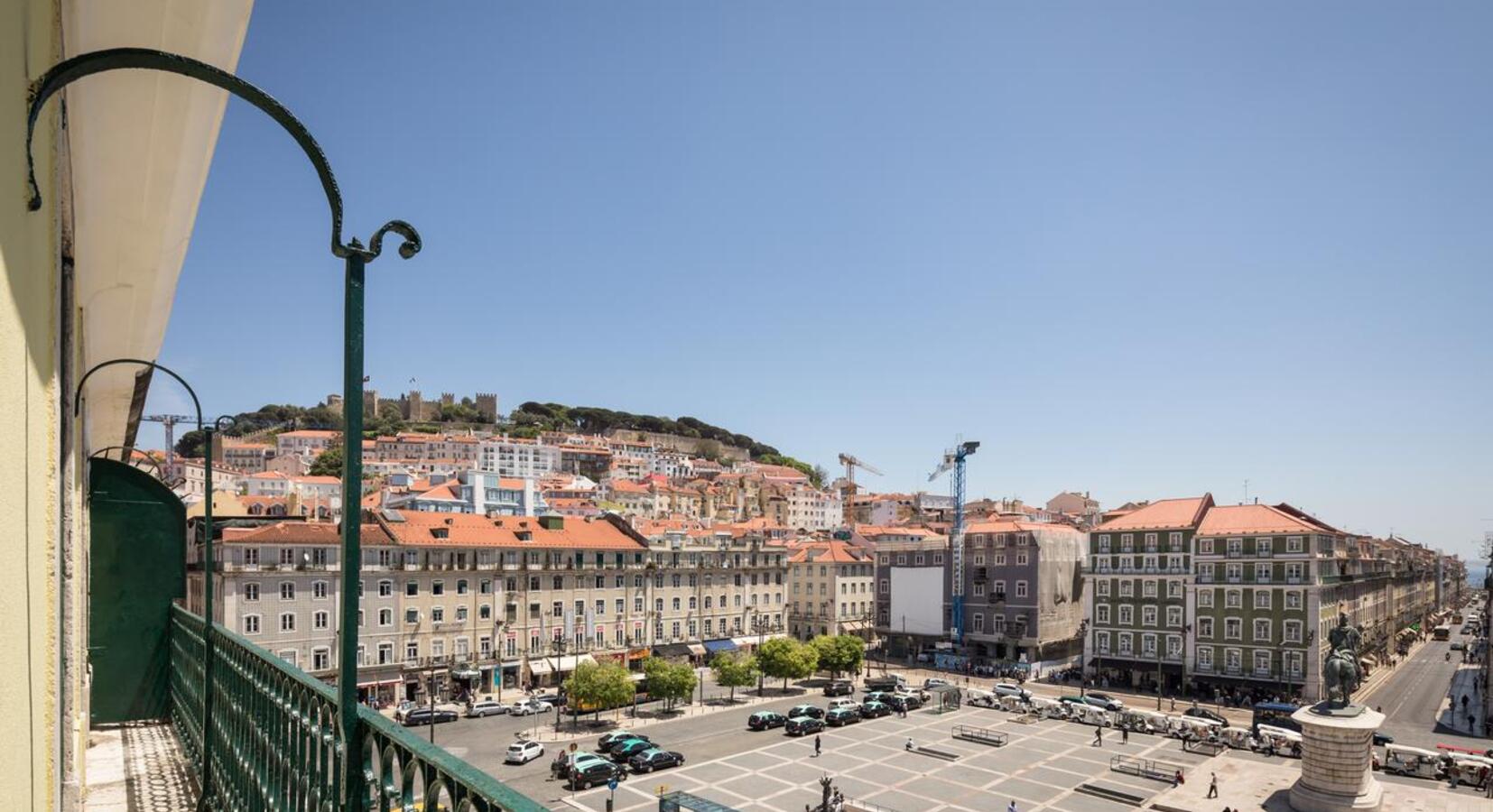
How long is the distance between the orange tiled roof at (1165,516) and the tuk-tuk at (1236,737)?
41.4ft

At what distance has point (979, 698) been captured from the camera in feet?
139

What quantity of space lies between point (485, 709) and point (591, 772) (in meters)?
11.8

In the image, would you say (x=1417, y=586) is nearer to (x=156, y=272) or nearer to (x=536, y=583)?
(x=536, y=583)

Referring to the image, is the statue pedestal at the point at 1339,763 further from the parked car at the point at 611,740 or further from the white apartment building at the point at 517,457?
the white apartment building at the point at 517,457

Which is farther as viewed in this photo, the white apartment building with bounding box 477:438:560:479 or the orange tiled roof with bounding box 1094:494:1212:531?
the white apartment building with bounding box 477:438:560:479

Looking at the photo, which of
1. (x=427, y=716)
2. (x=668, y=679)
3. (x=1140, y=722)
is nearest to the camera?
(x=427, y=716)

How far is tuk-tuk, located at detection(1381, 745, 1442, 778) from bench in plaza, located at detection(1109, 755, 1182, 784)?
695cm

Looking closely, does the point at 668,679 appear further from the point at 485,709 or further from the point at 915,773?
the point at 915,773

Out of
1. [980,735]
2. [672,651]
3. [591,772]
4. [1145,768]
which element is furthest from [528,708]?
[1145,768]

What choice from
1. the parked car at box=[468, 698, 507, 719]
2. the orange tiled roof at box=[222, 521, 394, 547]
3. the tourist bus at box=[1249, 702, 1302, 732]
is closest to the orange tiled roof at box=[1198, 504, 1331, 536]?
the tourist bus at box=[1249, 702, 1302, 732]

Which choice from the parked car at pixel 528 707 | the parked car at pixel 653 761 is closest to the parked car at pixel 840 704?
the parked car at pixel 653 761

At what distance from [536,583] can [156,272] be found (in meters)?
39.7

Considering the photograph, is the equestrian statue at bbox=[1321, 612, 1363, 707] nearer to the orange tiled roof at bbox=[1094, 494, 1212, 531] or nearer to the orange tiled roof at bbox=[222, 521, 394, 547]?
the orange tiled roof at bbox=[1094, 494, 1212, 531]

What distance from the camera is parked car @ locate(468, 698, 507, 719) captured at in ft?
119
